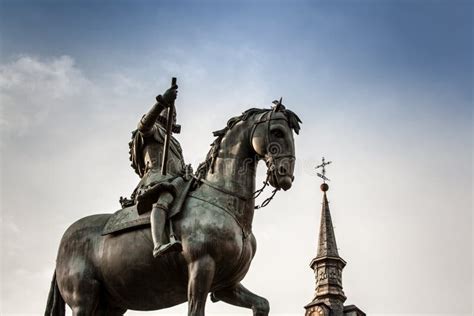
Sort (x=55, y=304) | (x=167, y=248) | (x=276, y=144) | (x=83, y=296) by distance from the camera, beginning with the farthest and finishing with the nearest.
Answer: (x=55, y=304) → (x=83, y=296) → (x=276, y=144) → (x=167, y=248)

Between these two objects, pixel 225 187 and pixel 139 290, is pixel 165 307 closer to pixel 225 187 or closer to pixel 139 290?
pixel 139 290

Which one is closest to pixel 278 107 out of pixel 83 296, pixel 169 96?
pixel 169 96

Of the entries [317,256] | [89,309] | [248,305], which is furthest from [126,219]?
[317,256]

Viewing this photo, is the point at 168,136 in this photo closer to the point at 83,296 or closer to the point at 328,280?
the point at 83,296

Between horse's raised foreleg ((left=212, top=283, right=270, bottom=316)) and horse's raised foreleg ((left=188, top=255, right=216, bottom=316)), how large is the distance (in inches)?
38.6

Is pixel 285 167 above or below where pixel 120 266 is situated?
above

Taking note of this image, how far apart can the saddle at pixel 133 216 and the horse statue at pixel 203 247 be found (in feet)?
0.23

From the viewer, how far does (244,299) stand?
10.4 m

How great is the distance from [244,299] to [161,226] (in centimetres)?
164

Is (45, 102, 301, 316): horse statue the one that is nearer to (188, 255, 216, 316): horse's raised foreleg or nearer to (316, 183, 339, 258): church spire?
(188, 255, 216, 316): horse's raised foreleg

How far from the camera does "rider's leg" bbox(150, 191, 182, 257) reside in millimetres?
9391

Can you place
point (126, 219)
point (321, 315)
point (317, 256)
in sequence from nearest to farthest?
point (126, 219) < point (321, 315) < point (317, 256)

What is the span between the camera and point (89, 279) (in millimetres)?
10352

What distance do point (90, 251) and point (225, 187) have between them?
211 centimetres
